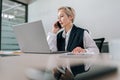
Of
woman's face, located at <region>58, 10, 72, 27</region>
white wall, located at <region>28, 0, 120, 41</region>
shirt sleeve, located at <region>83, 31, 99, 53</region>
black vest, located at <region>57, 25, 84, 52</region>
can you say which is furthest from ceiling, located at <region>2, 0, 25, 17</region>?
shirt sleeve, located at <region>83, 31, 99, 53</region>

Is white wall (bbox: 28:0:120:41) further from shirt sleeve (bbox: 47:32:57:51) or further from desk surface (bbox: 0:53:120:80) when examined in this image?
desk surface (bbox: 0:53:120:80)

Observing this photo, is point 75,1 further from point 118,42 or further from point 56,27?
point 118,42

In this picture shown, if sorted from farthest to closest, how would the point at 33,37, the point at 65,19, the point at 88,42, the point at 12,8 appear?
the point at 12,8 < the point at 65,19 < the point at 88,42 < the point at 33,37

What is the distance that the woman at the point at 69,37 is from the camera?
191 centimetres

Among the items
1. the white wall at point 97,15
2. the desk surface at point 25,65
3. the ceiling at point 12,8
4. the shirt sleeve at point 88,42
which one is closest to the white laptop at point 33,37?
the shirt sleeve at point 88,42

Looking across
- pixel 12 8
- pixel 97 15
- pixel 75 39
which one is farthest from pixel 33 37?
pixel 12 8

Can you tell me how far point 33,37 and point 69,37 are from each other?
2.06 feet

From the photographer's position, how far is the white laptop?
136cm

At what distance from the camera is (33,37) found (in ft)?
4.69

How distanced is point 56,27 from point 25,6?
2614 mm

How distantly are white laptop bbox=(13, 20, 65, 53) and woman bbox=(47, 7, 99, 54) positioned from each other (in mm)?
446

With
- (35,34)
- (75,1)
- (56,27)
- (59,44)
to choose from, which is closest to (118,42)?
(35,34)

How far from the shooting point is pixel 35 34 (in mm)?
1402

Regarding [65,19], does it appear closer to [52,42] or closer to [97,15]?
[52,42]
